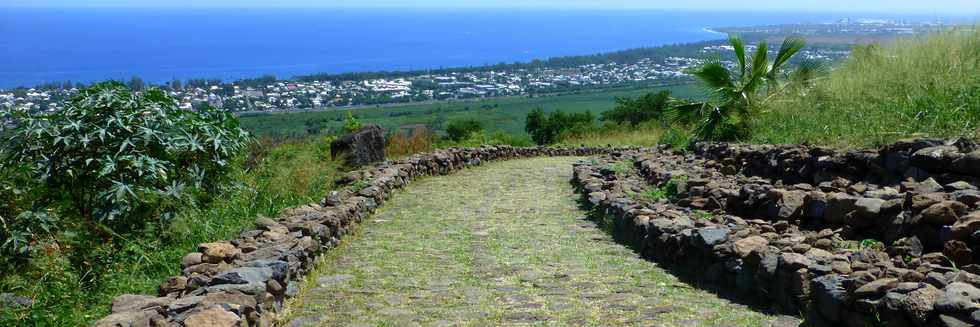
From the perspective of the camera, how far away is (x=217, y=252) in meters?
6.46

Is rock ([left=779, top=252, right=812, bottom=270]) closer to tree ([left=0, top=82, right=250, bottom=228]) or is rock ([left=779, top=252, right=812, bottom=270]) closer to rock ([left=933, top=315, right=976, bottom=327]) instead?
rock ([left=933, top=315, right=976, bottom=327])

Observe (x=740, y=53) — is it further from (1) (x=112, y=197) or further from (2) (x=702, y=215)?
(1) (x=112, y=197)

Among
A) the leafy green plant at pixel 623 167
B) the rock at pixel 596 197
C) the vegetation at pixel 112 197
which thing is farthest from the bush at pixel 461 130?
the vegetation at pixel 112 197

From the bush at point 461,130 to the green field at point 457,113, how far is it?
750 cm

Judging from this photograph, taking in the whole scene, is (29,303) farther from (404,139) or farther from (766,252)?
(404,139)

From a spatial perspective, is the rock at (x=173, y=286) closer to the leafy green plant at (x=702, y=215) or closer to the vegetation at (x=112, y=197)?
the vegetation at (x=112, y=197)

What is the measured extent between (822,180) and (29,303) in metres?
7.04

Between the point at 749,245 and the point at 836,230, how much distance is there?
776 mm

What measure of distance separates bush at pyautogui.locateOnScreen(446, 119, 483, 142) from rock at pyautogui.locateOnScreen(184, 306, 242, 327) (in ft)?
66.1

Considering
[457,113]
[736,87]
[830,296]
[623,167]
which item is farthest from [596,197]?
[457,113]

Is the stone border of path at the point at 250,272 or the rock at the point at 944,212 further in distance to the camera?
the rock at the point at 944,212

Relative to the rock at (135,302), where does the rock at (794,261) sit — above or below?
below

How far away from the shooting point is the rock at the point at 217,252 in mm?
6398

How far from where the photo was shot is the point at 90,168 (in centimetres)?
801
